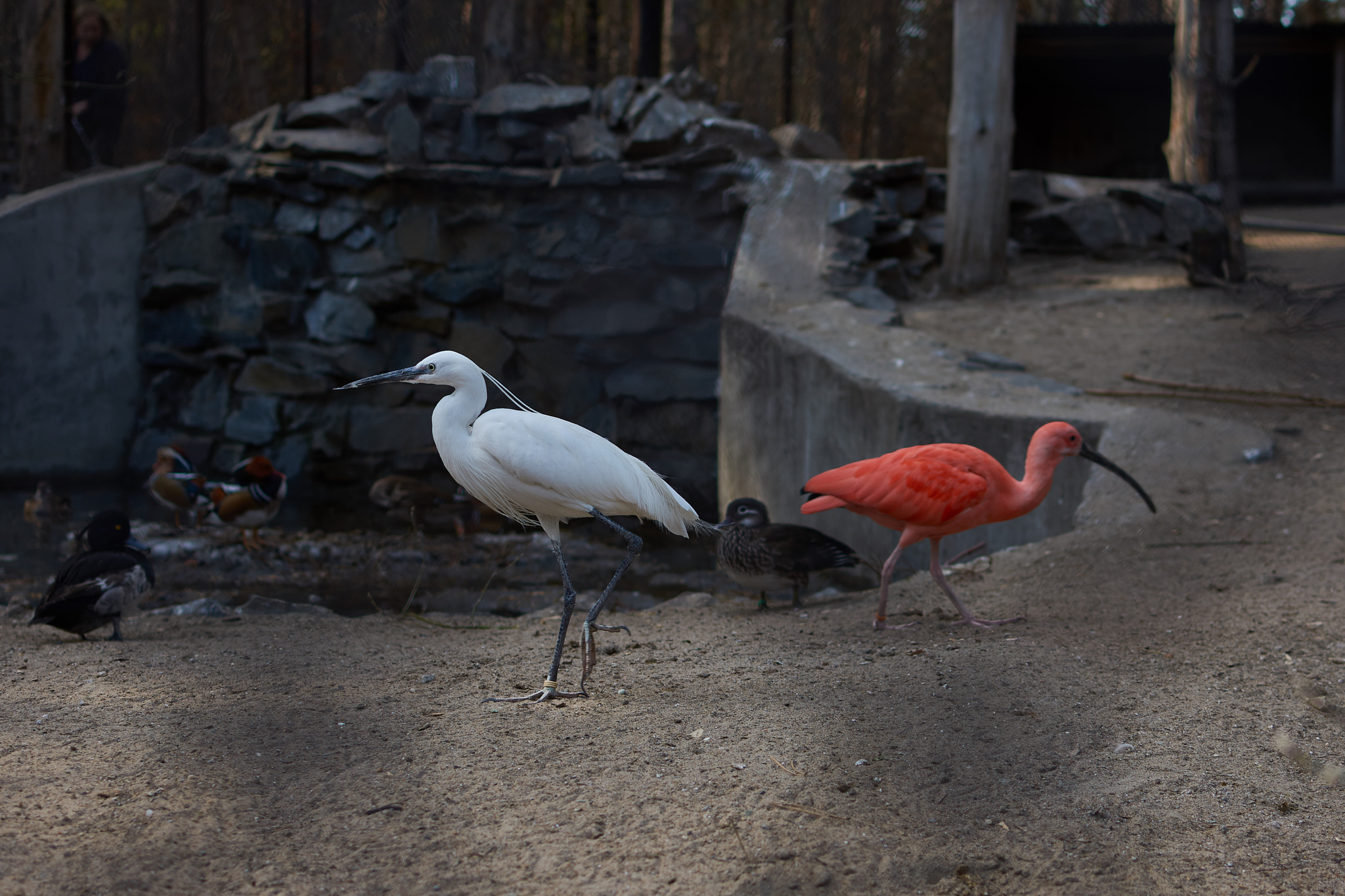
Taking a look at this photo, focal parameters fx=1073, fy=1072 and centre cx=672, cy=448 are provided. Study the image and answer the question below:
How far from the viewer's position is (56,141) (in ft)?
32.8

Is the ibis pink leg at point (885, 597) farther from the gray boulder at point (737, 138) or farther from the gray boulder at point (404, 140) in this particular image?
the gray boulder at point (404, 140)

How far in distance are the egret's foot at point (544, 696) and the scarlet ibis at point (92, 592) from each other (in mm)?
1950

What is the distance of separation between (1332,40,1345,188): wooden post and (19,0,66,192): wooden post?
15.5 metres

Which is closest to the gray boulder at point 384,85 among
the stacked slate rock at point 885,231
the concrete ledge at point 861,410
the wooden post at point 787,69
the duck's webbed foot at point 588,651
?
the concrete ledge at point 861,410

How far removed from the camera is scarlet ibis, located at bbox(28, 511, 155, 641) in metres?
4.42

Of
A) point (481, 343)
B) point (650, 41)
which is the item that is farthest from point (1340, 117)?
point (481, 343)

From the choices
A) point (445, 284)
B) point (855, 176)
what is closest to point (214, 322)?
point (445, 284)

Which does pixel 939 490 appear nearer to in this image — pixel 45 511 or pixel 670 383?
pixel 670 383

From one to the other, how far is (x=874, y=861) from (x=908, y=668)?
1.25 meters

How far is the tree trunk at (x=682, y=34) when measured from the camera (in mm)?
12031

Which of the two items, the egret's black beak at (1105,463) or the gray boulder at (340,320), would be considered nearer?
the egret's black beak at (1105,463)

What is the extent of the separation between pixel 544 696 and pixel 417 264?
7.19 metres

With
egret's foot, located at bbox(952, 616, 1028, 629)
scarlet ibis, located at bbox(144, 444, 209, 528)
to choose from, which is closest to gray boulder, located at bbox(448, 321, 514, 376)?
scarlet ibis, located at bbox(144, 444, 209, 528)

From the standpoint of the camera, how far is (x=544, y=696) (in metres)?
3.57
